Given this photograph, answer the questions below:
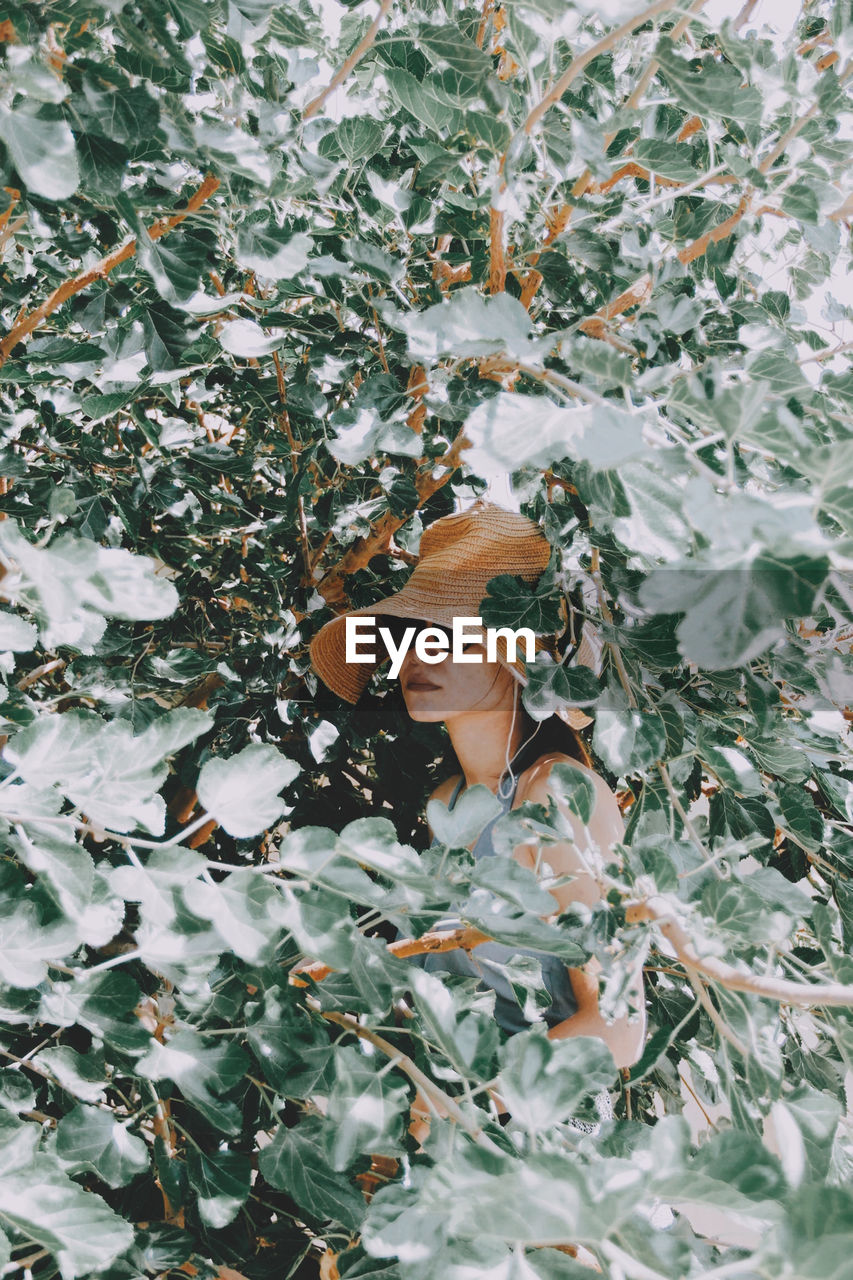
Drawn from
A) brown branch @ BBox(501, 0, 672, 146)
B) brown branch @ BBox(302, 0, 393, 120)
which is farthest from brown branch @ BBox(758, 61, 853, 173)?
brown branch @ BBox(302, 0, 393, 120)

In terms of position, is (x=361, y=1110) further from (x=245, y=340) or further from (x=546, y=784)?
(x=245, y=340)

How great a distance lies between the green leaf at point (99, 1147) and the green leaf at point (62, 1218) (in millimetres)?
142

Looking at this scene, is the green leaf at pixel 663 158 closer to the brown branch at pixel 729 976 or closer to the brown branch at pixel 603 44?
the brown branch at pixel 603 44

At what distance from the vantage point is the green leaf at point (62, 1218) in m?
0.54

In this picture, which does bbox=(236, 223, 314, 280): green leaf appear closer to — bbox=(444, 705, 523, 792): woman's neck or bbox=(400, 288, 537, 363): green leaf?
bbox=(400, 288, 537, 363): green leaf

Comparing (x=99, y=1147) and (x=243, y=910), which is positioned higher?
(x=243, y=910)

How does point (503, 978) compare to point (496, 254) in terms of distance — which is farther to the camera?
point (503, 978)

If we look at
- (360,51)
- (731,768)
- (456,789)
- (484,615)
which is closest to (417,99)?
(360,51)

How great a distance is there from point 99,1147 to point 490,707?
3.24 ft

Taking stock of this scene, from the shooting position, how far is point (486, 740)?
1.60 meters

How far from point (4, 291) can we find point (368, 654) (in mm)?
812

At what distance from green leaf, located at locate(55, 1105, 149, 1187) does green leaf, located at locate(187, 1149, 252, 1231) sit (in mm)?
74

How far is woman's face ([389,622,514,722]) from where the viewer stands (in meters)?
1.51

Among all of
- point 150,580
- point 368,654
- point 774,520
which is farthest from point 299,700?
point 774,520
